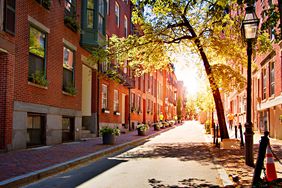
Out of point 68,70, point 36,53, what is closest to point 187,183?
point 36,53

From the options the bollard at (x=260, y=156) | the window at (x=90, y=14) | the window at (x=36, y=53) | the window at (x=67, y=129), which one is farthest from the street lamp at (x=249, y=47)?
the window at (x=90, y=14)

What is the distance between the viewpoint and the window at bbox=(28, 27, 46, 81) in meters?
13.5

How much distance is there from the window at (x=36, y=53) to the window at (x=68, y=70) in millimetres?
2516

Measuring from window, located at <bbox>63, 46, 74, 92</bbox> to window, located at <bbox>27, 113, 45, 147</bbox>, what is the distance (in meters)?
2.75

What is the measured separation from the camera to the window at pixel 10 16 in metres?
11.5

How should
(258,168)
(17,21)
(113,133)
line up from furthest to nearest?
(113,133) → (17,21) → (258,168)

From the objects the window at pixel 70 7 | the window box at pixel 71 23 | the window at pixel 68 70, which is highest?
the window at pixel 70 7

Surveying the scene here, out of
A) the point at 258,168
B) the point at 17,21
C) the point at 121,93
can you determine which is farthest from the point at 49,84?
the point at 121,93

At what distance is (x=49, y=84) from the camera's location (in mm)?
14938

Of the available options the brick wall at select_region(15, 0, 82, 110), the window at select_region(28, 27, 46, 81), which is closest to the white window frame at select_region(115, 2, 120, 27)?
the brick wall at select_region(15, 0, 82, 110)

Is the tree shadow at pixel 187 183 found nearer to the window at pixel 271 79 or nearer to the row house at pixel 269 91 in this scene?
the row house at pixel 269 91

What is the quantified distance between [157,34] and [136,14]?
1364 millimetres

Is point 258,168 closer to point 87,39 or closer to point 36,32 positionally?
point 36,32

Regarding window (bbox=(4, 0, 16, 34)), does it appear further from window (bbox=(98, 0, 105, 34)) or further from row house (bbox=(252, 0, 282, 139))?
row house (bbox=(252, 0, 282, 139))
